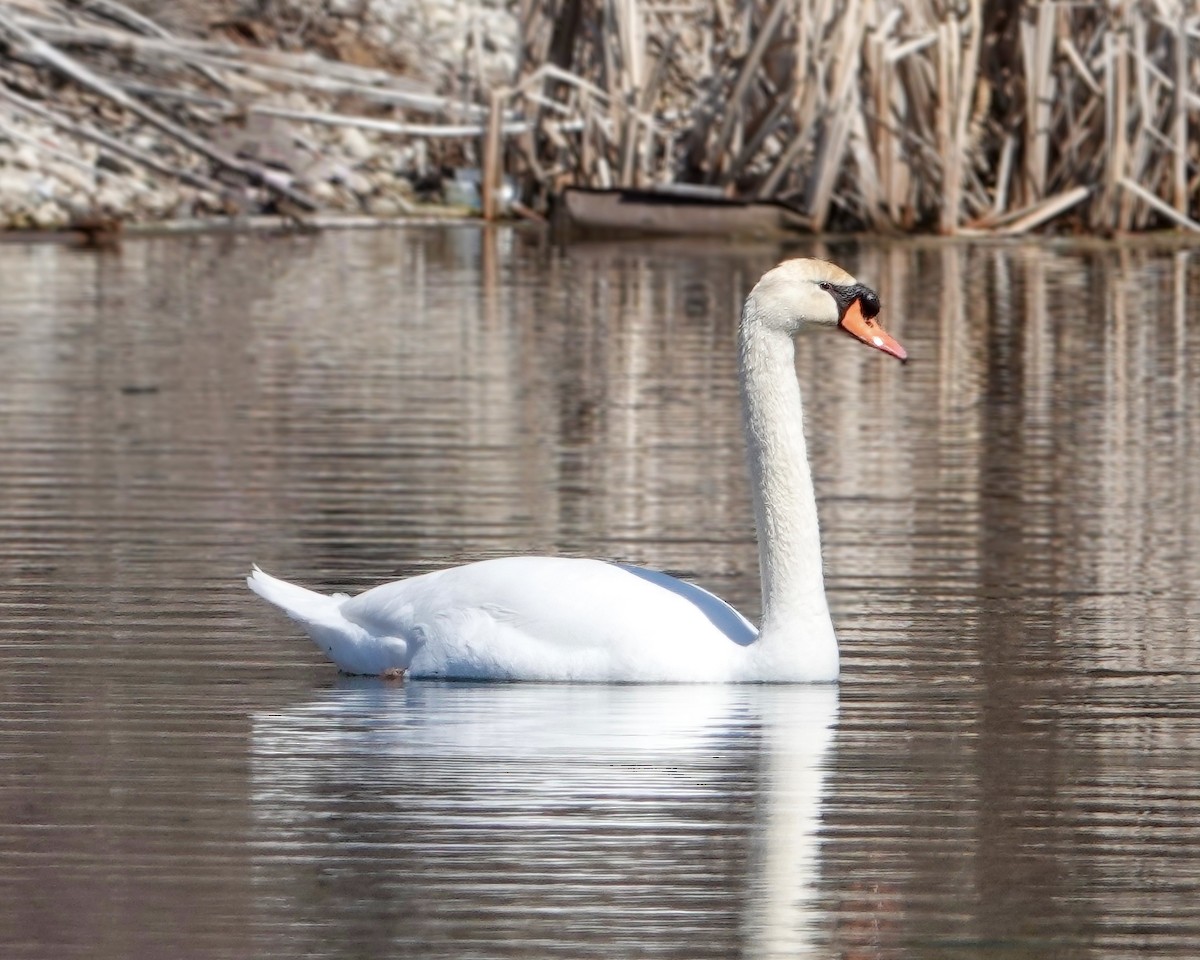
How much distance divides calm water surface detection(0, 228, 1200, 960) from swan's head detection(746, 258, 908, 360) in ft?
2.77

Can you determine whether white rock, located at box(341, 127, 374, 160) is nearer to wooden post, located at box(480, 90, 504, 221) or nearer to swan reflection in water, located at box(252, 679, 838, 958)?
wooden post, located at box(480, 90, 504, 221)

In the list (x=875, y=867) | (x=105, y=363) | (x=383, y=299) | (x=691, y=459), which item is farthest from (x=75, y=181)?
(x=875, y=867)

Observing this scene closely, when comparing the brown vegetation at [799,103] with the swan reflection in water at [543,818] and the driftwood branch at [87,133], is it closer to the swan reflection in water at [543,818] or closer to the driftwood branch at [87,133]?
the driftwood branch at [87,133]

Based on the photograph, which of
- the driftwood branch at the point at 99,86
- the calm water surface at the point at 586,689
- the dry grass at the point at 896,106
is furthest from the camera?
the driftwood branch at the point at 99,86

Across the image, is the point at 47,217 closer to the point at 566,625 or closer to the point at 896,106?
the point at 896,106

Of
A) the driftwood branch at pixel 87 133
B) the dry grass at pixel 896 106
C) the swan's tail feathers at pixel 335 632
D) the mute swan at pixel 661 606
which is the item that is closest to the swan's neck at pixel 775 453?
the mute swan at pixel 661 606

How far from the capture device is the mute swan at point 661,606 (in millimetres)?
6438

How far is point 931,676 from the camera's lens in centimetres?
673

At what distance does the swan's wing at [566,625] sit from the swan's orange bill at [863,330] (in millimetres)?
715

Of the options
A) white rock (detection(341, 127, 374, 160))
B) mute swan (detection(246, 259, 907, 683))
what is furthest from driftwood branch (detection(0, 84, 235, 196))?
mute swan (detection(246, 259, 907, 683))

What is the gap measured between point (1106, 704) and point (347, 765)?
1.81 metres

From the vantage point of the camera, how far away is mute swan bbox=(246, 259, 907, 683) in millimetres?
6438

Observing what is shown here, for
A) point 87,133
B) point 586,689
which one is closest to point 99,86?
point 87,133

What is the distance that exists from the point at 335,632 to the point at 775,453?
116 centimetres
